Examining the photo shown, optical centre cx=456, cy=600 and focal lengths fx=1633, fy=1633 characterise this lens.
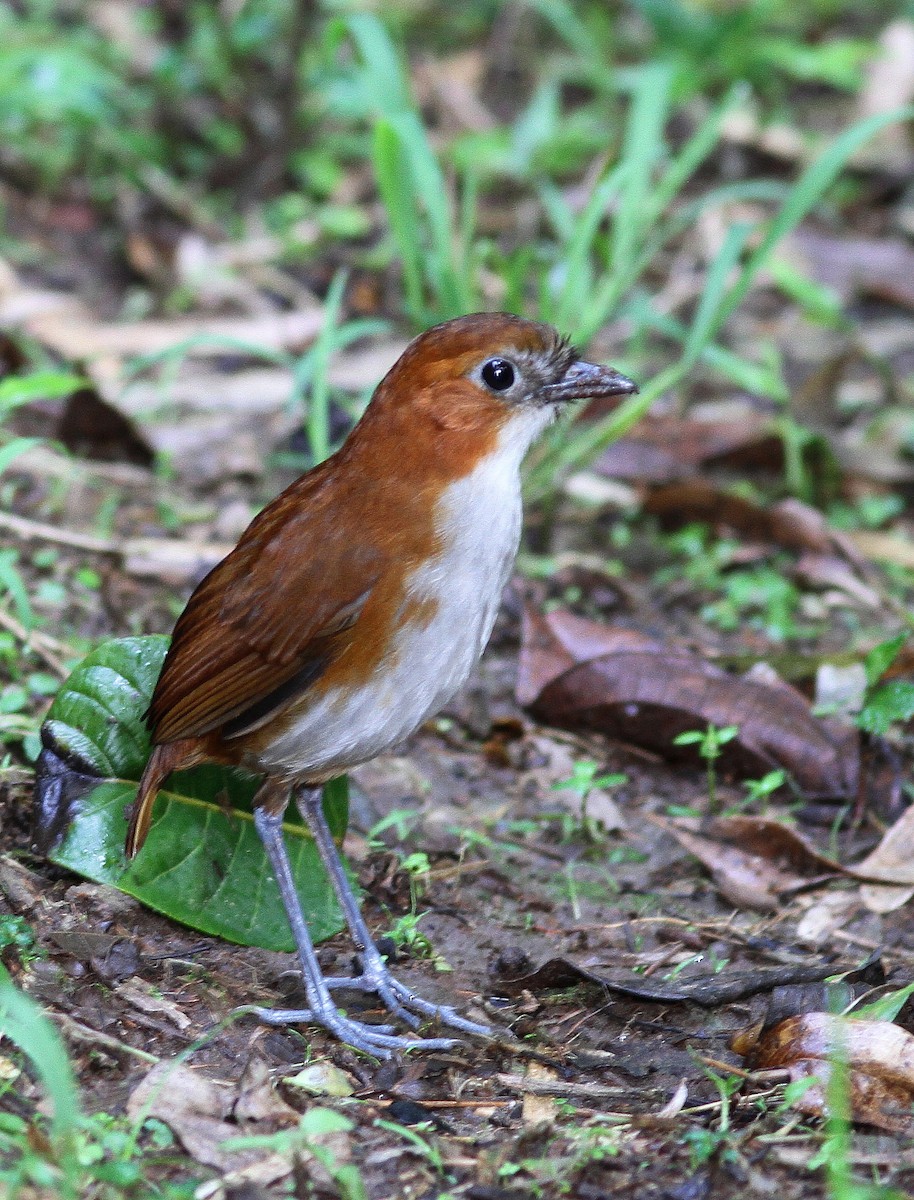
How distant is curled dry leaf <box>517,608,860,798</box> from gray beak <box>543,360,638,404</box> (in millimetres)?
1123

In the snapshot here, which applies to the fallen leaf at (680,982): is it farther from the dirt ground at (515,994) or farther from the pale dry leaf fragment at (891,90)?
the pale dry leaf fragment at (891,90)

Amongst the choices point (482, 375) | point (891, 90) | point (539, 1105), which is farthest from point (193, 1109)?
point (891, 90)

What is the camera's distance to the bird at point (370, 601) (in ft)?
11.4

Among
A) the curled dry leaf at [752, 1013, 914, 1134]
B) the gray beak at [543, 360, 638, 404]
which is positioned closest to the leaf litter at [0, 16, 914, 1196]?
the curled dry leaf at [752, 1013, 914, 1134]

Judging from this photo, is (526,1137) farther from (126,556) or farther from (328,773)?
(126,556)

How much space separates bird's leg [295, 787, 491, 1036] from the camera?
143 inches

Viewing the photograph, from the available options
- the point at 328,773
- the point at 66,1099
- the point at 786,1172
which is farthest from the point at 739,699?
the point at 66,1099

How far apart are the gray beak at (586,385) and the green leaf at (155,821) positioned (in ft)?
3.65

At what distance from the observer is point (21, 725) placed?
13.4 ft

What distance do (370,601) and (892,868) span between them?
1654 millimetres

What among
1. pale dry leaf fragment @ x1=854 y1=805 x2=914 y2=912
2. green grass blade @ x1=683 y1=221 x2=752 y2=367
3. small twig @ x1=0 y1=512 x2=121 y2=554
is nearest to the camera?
pale dry leaf fragment @ x1=854 y1=805 x2=914 y2=912

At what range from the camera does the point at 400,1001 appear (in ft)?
12.2

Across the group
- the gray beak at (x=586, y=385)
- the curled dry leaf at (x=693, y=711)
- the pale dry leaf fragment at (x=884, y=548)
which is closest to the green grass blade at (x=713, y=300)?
the pale dry leaf fragment at (x=884, y=548)

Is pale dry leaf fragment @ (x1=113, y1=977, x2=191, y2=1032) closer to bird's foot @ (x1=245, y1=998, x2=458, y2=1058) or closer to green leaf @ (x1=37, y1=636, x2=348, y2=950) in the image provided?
bird's foot @ (x1=245, y1=998, x2=458, y2=1058)
